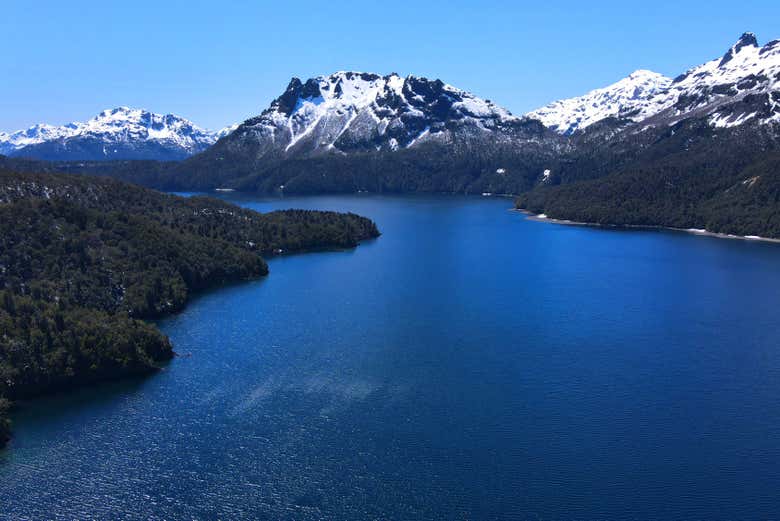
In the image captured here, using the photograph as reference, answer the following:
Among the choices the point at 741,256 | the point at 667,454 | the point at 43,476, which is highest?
the point at 741,256

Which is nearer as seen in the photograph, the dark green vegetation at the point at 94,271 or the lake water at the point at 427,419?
the lake water at the point at 427,419

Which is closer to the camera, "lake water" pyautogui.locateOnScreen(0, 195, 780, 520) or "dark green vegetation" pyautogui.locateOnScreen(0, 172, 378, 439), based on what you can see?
"lake water" pyautogui.locateOnScreen(0, 195, 780, 520)

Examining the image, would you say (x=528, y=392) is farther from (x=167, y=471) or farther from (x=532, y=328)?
(x=167, y=471)

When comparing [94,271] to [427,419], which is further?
[94,271]

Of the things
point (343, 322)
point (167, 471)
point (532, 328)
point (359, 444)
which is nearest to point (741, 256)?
point (532, 328)
